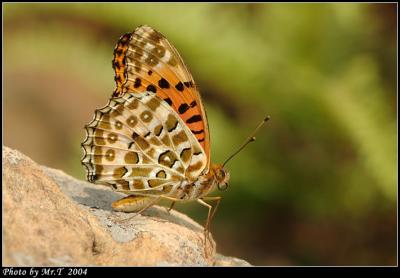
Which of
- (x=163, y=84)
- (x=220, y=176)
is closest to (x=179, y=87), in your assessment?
(x=163, y=84)

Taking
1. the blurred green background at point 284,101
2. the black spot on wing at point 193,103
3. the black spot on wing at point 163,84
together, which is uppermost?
the black spot on wing at point 163,84

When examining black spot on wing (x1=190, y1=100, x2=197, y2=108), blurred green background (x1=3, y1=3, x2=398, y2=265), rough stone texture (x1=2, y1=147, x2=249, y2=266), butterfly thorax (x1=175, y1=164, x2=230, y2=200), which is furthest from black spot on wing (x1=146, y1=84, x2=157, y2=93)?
blurred green background (x1=3, y1=3, x2=398, y2=265)

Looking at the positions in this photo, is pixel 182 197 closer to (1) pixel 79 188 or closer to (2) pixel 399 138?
(1) pixel 79 188

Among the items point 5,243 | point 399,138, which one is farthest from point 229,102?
point 5,243

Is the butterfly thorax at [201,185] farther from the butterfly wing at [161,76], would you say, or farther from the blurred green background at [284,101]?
the blurred green background at [284,101]

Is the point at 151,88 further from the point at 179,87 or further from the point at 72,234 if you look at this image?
the point at 72,234

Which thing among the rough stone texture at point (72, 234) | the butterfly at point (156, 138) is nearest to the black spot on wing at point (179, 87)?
the butterfly at point (156, 138)
